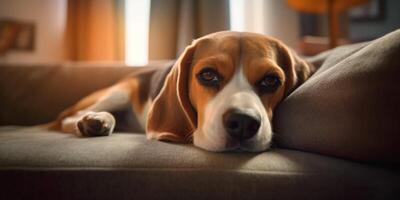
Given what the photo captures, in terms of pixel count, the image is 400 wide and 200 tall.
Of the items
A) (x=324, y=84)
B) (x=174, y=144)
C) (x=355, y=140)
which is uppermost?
(x=324, y=84)

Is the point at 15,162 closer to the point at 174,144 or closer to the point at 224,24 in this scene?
the point at 174,144

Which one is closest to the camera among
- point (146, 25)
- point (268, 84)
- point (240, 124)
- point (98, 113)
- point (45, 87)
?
point (240, 124)

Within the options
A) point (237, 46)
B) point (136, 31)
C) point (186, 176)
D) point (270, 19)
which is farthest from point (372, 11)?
point (186, 176)

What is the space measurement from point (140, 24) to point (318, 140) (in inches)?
130

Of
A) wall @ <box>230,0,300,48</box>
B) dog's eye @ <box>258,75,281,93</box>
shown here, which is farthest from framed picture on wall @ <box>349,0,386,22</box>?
dog's eye @ <box>258,75,281,93</box>

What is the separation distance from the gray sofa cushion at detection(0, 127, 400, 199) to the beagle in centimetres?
8

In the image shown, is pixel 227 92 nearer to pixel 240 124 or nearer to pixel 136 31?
pixel 240 124

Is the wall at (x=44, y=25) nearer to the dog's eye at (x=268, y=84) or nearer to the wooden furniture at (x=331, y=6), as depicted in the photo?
the wooden furniture at (x=331, y=6)

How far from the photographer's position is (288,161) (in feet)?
4.12

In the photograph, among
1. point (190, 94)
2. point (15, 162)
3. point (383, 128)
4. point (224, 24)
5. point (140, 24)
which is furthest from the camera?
point (140, 24)

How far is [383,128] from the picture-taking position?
115cm

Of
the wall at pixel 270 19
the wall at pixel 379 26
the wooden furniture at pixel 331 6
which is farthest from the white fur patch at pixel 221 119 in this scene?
the wall at pixel 379 26

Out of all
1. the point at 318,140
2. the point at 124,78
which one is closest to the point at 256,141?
the point at 318,140

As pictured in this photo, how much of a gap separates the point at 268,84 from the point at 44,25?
3605 millimetres
